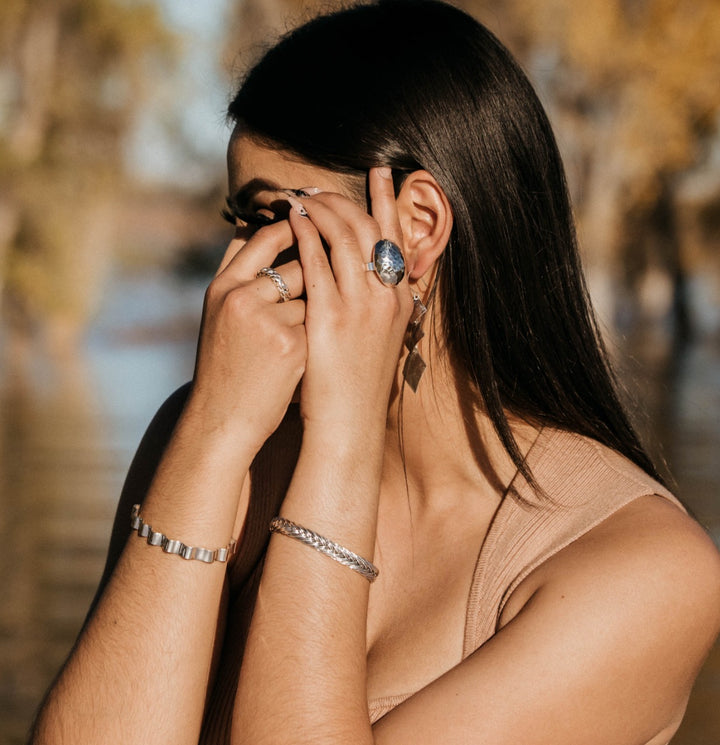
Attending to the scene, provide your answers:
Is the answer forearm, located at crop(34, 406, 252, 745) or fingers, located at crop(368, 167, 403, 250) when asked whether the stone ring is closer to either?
fingers, located at crop(368, 167, 403, 250)

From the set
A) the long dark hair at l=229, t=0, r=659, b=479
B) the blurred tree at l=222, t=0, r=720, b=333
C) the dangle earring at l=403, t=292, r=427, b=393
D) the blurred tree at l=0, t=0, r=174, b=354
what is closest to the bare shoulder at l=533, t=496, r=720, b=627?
the long dark hair at l=229, t=0, r=659, b=479

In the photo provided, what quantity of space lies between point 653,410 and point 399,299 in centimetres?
915

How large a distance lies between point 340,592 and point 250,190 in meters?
0.70

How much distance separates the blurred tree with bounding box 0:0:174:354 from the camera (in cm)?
1609

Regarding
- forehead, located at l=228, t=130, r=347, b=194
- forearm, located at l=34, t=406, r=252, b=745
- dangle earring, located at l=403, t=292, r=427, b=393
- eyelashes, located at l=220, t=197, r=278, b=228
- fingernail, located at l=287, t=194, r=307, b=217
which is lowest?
forearm, located at l=34, t=406, r=252, b=745

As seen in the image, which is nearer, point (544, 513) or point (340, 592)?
point (340, 592)

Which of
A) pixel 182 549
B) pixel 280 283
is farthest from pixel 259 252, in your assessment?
pixel 182 549

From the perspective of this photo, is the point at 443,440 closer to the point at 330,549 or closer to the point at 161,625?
the point at 330,549

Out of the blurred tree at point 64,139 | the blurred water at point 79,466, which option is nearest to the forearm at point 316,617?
the blurred water at point 79,466

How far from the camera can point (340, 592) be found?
55.7 inches

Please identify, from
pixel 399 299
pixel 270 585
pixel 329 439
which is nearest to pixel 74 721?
pixel 270 585

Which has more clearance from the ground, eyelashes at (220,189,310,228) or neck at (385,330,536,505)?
eyelashes at (220,189,310,228)

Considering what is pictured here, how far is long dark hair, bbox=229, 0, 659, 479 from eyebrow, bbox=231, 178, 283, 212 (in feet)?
0.23

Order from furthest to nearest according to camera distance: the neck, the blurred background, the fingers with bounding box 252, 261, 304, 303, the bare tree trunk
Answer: the bare tree trunk < the blurred background < the neck < the fingers with bounding box 252, 261, 304, 303
